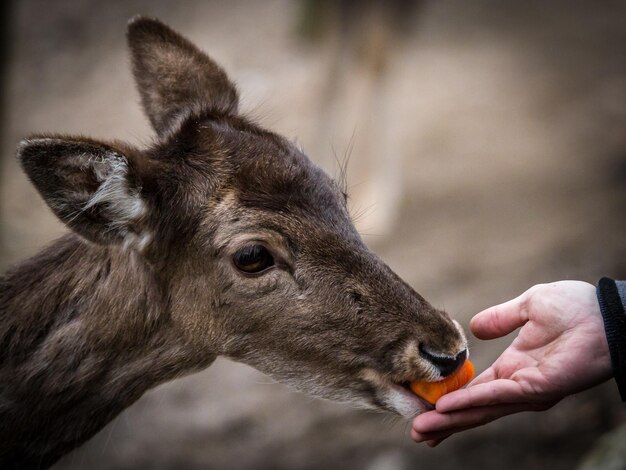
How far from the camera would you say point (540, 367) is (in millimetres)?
3768

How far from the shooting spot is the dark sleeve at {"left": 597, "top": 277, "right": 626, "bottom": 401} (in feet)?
11.9

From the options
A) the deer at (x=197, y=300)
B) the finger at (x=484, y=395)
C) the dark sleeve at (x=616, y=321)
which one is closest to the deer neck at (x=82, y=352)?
the deer at (x=197, y=300)

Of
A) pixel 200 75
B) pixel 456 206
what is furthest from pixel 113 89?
pixel 200 75

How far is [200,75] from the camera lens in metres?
4.96

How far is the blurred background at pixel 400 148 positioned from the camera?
23.3 ft

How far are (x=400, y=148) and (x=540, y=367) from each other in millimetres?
9250

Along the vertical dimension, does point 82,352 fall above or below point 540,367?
below

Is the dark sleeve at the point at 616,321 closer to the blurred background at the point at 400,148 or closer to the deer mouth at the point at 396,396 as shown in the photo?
the deer mouth at the point at 396,396

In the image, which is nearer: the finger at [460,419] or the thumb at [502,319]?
the finger at [460,419]

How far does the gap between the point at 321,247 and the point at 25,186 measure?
9.97 m

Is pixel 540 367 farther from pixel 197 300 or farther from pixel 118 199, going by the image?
pixel 118 199

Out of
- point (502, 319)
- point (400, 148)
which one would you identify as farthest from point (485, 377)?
point (400, 148)

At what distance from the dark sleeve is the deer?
2.11ft

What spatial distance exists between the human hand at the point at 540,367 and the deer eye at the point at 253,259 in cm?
102
